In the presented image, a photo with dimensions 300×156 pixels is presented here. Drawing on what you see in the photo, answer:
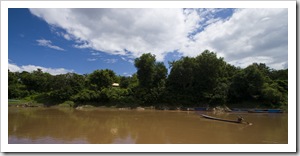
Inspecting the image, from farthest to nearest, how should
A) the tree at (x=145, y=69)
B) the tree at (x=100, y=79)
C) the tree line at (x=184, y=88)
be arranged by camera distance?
1. the tree at (x=100, y=79)
2. the tree at (x=145, y=69)
3. the tree line at (x=184, y=88)

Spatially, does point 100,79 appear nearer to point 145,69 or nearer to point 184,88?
point 145,69

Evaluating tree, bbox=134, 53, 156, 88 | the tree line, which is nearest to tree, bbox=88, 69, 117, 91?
the tree line

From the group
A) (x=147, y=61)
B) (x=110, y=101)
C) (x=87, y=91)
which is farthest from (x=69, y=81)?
(x=147, y=61)

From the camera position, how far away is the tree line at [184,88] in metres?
23.0

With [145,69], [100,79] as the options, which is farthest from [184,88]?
[100,79]

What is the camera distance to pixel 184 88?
25.2 meters

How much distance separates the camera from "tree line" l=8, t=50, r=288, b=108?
2297cm

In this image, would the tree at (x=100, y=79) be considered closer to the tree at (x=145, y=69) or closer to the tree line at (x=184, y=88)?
the tree line at (x=184, y=88)

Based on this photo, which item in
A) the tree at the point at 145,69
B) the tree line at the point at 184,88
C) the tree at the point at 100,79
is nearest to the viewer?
the tree line at the point at 184,88

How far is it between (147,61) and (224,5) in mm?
19769

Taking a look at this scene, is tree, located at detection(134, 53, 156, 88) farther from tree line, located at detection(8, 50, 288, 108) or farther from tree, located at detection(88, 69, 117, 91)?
tree, located at detection(88, 69, 117, 91)

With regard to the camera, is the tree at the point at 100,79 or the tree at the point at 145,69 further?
the tree at the point at 100,79

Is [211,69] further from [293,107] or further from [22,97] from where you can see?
[22,97]

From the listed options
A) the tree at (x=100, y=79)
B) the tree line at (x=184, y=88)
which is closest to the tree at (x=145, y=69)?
the tree line at (x=184, y=88)
